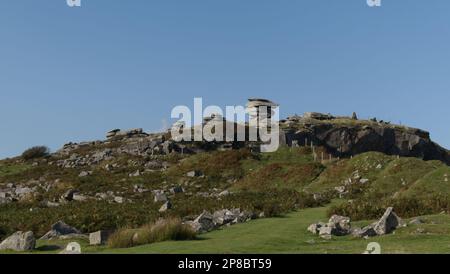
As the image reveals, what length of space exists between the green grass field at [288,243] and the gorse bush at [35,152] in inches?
3231

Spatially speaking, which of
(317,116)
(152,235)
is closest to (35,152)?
(317,116)

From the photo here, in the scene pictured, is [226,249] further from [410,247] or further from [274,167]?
[274,167]

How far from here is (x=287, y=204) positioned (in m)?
30.9

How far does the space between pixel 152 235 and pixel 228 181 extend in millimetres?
39042

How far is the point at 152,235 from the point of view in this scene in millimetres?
17391

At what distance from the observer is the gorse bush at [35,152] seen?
317 feet

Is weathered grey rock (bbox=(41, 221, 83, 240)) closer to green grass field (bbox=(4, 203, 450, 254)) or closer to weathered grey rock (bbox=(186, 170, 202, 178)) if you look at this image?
green grass field (bbox=(4, 203, 450, 254))

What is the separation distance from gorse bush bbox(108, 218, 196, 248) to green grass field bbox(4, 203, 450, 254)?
516 millimetres

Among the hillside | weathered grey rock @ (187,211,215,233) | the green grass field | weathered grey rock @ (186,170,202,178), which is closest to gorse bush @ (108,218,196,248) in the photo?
the green grass field

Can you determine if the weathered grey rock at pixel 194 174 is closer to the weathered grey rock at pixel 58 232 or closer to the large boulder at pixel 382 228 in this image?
the weathered grey rock at pixel 58 232

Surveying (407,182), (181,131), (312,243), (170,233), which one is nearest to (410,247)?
(312,243)

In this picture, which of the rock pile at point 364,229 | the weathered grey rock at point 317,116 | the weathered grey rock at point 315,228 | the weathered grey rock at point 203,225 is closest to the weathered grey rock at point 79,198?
the weathered grey rock at point 203,225
